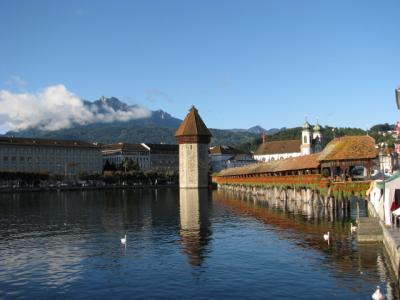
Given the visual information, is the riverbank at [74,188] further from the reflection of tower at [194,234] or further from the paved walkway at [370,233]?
the paved walkway at [370,233]

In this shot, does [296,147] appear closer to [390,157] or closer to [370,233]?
[390,157]

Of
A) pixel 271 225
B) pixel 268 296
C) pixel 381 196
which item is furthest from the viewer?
pixel 271 225

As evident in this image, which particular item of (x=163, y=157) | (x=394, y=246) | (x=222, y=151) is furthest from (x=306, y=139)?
(x=394, y=246)

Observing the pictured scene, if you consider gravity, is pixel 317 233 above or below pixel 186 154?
below

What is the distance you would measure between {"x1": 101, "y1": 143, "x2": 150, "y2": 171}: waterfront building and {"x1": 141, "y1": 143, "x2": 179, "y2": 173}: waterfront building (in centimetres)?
207

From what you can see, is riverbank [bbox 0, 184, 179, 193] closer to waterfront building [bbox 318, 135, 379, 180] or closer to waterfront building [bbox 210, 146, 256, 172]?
waterfront building [bbox 210, 146, 256, 172]

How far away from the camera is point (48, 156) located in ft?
524

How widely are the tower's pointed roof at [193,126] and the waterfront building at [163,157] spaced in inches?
2816

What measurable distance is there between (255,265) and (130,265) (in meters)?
5.84

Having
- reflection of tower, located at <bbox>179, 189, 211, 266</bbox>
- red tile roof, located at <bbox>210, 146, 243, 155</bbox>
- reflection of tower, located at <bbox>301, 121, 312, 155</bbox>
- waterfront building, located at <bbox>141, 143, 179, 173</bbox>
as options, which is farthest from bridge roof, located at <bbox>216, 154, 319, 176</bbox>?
waterfront building, located at <bbox>141, 143, 179, 173</bbox>

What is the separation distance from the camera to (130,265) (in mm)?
24156

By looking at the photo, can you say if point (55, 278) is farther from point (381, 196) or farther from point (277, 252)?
point (381, 196)

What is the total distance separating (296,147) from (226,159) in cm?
2899

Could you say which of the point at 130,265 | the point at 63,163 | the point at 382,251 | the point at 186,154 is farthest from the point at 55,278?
the point at 63,163
